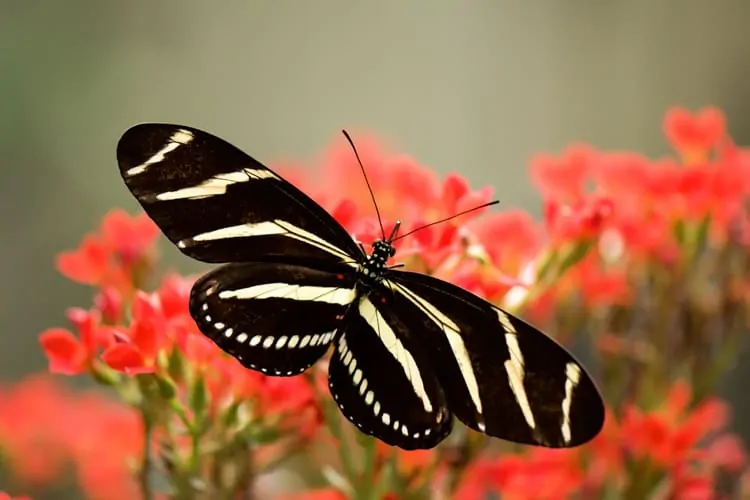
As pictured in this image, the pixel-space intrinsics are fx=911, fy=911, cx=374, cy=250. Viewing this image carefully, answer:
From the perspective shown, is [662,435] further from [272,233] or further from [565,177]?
[272,233]

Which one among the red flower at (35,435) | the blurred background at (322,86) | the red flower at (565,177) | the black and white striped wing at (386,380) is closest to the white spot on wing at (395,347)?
the black and white striped wing at (386,380)

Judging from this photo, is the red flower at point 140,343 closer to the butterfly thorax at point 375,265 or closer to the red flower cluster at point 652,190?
the butterfly thorax at point 375,265

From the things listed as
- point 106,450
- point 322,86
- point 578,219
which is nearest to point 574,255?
point 578,219

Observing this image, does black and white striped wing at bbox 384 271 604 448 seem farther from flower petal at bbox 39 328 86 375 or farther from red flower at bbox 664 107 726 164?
red flower at bbox 664 107 726 164

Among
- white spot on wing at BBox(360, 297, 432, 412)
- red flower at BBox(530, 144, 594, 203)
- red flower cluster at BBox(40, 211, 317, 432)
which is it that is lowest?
red flower cluster at BBox(40, 211, 317, 432)

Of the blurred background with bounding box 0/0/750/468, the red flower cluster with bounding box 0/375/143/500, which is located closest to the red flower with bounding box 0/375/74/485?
the red flower cluster with bounding box 0/375/143/500

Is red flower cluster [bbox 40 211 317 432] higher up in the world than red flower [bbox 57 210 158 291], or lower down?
lower down
